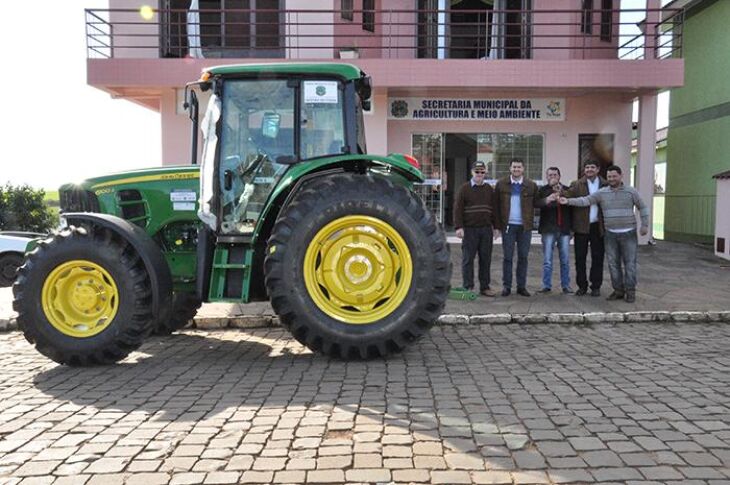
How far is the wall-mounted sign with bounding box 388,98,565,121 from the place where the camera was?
50.8 ft

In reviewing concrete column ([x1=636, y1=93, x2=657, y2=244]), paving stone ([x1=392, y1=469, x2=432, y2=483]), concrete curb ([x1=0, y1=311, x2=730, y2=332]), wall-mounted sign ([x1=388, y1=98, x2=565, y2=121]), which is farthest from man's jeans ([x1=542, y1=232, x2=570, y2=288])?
concrete column ([x1=636, y1=93, x2=657, y2=244])

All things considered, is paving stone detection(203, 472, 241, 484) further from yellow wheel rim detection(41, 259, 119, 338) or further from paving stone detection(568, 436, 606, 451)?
yellow wheel rim detection(41, 259, 119, 338)

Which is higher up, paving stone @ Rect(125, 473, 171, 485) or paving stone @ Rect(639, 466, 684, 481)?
paving stone @ Rect(639, 466, 684, 481)

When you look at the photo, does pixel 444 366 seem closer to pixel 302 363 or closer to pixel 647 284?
pixel 302 363

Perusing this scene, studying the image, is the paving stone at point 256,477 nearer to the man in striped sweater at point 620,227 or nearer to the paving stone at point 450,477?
the paving stone at point 450,477

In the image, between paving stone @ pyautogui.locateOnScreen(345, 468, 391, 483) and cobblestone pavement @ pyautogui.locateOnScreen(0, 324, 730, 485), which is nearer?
paving stone @ pyautogui.locateOnScreen(345, 468, 391, 483)

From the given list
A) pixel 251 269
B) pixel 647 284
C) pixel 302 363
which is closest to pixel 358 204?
pixel 251 269

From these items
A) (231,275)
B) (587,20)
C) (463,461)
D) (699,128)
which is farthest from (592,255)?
(699,128)

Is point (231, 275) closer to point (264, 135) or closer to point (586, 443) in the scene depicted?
point (264, 135)

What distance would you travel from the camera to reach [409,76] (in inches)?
560

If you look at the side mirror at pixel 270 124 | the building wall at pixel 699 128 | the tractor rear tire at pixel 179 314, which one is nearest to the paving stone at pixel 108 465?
the side mirror at pixel 270 124

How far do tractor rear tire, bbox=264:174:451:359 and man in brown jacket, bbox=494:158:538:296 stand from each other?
379 centimetres

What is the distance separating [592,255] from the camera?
29.6 ft

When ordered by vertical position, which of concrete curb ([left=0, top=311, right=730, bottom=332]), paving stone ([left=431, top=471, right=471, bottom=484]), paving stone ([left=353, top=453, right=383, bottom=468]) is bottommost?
concrete curb ([left=0, top=311, right=730, bottom=332])
